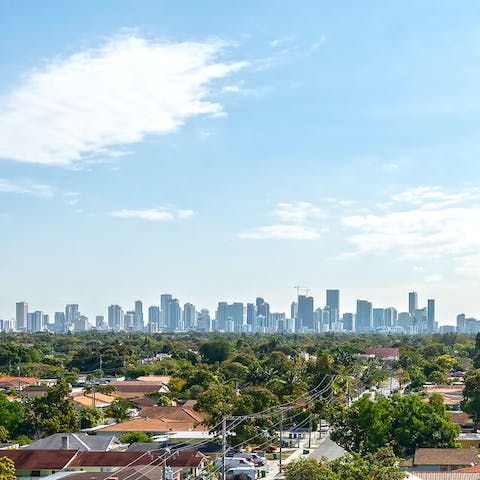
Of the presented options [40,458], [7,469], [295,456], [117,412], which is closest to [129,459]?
[40,458]

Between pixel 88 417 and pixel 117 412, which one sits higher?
pixel 88 417

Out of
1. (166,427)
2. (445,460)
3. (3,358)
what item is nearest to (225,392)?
(166,427)

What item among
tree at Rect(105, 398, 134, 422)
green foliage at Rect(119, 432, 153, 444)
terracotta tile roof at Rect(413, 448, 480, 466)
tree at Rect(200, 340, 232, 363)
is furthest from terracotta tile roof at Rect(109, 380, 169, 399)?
terracotta tile roof at Rect(413, 448, 480, 466)

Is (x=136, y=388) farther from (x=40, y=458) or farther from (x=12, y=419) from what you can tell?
(x=40, y=458)

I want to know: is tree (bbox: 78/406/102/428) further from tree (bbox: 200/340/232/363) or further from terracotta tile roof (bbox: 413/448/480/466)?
tree (bbox: 200/340/232/363)

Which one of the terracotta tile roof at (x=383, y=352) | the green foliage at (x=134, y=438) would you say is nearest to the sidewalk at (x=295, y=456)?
the green foliage at (x=134, y=438)

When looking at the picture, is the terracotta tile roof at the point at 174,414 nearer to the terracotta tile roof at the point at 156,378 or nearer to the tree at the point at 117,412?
the tree at the point at 117,412
